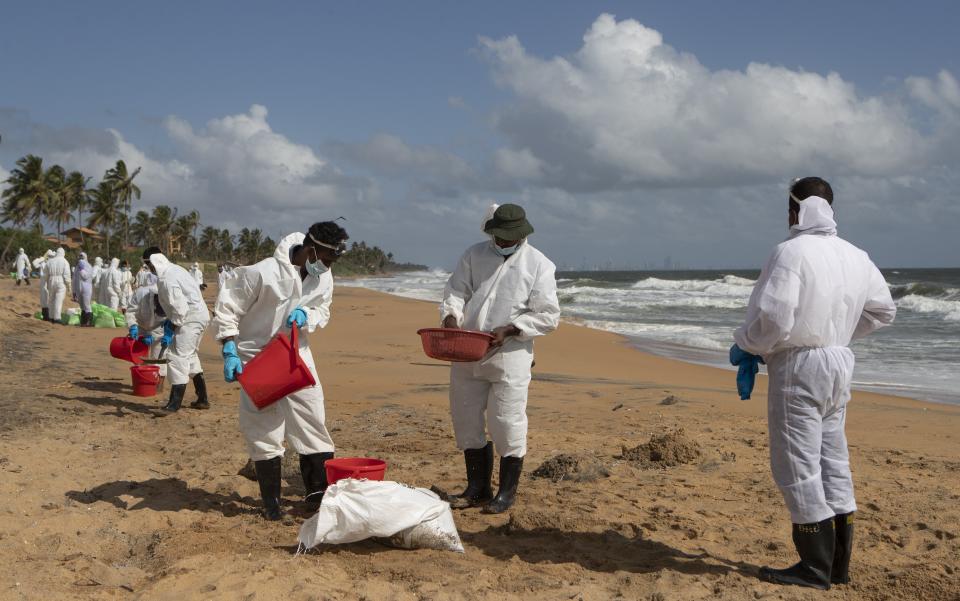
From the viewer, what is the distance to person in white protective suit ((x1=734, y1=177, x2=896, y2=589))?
11.9 ft

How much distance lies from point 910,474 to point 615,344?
42.4ft

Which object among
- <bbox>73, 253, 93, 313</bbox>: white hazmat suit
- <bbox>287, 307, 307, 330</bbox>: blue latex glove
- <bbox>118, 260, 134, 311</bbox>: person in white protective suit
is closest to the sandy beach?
<bbox>287, 307, 307, 330</bbox>: blue latex glove

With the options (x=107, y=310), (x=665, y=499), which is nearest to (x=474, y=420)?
(x=665, y=499)

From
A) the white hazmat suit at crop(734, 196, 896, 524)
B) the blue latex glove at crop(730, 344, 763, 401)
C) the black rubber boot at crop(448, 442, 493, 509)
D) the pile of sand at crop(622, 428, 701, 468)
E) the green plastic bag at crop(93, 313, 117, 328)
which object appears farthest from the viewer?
the green plastic bag at crop(93, 313, 117, 328)

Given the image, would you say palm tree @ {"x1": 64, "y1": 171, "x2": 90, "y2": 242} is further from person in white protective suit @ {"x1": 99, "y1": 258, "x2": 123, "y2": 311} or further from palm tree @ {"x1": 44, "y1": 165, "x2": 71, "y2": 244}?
person in white protective suit @ {"x1": 99, "y1": 258, "x2": 123, "y2": 311}

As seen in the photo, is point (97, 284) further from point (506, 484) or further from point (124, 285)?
point (506, 484)

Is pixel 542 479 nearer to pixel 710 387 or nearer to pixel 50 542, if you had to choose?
pixel 50 542

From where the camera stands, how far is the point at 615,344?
18.9 metres

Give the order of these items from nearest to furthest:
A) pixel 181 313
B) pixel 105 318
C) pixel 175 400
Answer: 1. pixel 181 313
2. pixel 175 400
3. pixel 105 318

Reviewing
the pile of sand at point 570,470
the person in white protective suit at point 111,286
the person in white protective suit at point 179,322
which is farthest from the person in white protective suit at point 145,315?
the person in white protective suit at point 111,286

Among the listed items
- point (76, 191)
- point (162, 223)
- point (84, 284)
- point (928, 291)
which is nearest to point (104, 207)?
point (76, 191)

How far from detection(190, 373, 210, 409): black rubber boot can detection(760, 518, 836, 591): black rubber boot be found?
6328mm

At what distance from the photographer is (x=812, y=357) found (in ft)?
12.0

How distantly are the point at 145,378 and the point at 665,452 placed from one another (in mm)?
5852
